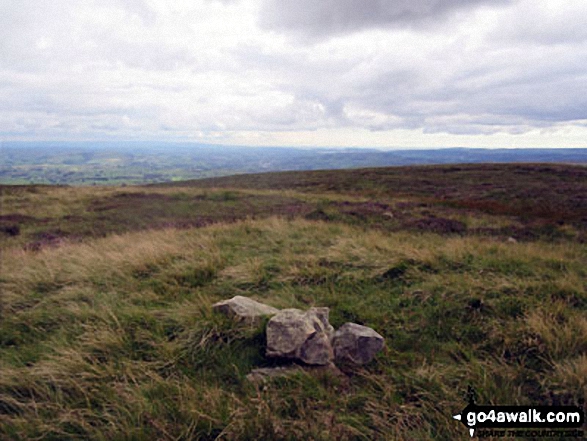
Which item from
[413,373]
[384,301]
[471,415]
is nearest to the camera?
[471,415]

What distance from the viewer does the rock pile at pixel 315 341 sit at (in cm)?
357

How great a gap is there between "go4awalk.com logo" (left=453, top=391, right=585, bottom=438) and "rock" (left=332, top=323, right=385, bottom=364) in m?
1.08

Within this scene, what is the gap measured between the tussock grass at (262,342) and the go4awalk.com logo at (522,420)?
0.32 feet

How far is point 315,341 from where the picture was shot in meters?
3.67

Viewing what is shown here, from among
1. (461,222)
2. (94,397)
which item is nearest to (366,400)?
(94,397)

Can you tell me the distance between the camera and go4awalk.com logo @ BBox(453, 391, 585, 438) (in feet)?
8.66

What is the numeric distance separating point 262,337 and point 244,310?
0.53 meters

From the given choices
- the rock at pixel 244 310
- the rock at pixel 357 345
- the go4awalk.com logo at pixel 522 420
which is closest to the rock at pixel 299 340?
the rock at pixel 357 345

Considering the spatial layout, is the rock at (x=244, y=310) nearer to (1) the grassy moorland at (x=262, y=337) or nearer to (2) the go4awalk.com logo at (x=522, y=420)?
(1) the grassy moorland at (x=262, y=337)

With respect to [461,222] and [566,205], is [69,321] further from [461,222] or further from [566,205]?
[566,205]

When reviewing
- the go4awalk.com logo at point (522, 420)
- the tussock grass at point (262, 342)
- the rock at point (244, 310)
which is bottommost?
the go4awalk.com logo at point (522, 420)

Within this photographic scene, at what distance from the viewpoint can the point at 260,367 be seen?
3578 mm

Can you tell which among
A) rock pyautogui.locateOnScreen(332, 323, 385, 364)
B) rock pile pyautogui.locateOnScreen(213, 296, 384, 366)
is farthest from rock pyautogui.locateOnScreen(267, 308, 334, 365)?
rock pyautogui.locateOnScreen(332, 323, 385, 364)

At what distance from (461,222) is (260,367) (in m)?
12.8
